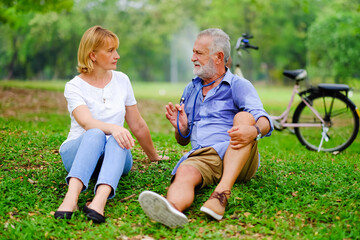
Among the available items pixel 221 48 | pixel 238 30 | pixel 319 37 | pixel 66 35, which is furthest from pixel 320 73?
pixel 221 48

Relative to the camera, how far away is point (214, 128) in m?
3.58

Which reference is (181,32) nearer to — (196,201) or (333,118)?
(333,118)

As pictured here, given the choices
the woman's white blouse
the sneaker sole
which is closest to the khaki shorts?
the sneaker sole

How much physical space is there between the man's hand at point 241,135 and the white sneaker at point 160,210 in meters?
0.71

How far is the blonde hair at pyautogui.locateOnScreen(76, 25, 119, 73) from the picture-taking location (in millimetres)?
3426

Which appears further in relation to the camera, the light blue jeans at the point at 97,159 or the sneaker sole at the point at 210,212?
the light blue jeans at the point at 97,159

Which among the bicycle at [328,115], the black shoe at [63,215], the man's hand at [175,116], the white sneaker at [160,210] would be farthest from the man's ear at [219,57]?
the bicycle at [328,115]

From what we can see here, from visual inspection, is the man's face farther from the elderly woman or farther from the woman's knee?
the woman's knee

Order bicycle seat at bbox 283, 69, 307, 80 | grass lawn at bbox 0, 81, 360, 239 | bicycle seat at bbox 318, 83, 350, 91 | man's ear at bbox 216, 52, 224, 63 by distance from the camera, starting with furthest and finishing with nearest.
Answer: bicycle seat at bbox 283, 69, 307, 80 < bicycle seat at bbox 318, 83, 350, 91 < man's ear at bbox 216, 52, 224, 63 < grass lawn at bbox 0, 81, 360, 239

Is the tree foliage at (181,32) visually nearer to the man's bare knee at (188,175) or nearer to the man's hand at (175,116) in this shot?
the man's hand at (175,116)

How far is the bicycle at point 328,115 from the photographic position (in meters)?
5.75

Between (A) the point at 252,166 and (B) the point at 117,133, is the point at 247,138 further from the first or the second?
(B) the point at 117,133

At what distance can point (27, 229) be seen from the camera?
114 inches

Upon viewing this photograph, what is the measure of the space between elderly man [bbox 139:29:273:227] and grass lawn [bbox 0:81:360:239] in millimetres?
181
